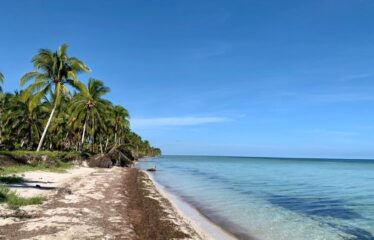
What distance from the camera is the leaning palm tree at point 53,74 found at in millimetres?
37344

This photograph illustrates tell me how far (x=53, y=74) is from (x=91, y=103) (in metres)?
12.1

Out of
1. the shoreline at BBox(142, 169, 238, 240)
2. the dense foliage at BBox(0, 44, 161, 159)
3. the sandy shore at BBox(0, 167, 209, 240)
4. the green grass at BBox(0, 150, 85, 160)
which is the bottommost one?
the shoreline at BBox(142, 169, 238, 240)

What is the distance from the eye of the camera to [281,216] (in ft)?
59.9

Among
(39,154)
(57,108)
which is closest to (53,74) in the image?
(39,154)

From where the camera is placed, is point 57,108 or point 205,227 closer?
point 205,227

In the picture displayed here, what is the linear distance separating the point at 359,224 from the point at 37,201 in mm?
14394

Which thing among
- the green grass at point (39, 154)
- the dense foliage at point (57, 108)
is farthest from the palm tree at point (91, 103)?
the green grass at point (39, 154)

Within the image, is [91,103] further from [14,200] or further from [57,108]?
[14,200]

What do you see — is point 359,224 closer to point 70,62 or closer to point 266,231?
point 266,231

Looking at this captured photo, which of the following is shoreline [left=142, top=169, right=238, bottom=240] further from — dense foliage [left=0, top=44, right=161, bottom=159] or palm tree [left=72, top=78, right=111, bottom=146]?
palm tree [left=72, top=78, right=111, bottom=146]

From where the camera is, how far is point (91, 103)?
4991 centimetres

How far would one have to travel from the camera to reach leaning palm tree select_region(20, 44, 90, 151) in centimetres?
3734

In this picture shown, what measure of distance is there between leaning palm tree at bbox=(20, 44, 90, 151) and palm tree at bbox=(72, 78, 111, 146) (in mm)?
8772

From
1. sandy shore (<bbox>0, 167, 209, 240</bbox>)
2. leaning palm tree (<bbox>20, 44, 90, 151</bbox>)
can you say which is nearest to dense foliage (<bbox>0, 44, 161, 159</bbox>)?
leaning palm tree (<bbox>20, 44, 90, 151</bbox>)
